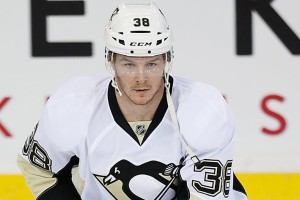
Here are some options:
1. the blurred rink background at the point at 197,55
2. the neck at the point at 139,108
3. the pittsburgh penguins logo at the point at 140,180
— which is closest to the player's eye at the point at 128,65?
the neck at the point at 139,108

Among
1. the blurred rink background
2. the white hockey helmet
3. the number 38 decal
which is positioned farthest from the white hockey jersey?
the blurred rink background

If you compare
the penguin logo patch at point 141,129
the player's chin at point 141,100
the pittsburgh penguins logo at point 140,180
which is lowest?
the pittsburgh penguins logo at point 140,180

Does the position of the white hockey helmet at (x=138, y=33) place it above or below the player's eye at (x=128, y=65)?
above

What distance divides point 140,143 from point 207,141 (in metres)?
0.17

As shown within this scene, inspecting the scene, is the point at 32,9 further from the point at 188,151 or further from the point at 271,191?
the point at 188,151

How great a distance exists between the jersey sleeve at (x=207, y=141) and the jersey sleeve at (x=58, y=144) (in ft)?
0.81

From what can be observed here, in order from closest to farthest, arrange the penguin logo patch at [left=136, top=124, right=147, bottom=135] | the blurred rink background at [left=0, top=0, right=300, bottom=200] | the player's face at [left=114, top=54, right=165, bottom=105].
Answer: the player's face at [left=114, top=54, right=165, bottom=105] → the penguin logo patch at [left=136, top=124, right=147, bottom=135] → the blurred rink background at [left=0, top=0, right=300, bottom=200]

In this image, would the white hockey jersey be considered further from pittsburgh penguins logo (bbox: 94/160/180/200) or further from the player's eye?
the player's eye

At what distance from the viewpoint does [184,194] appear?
2.93 m

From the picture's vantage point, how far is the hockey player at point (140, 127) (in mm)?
2822

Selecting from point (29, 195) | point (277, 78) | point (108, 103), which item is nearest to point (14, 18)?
point (29, 195)

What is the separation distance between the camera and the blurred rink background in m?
4.02

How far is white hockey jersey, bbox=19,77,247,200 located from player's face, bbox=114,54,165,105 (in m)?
0.09

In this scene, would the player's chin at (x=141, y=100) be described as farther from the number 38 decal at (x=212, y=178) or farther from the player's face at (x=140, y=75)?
the number 38 decal at (x=212, y=178)
